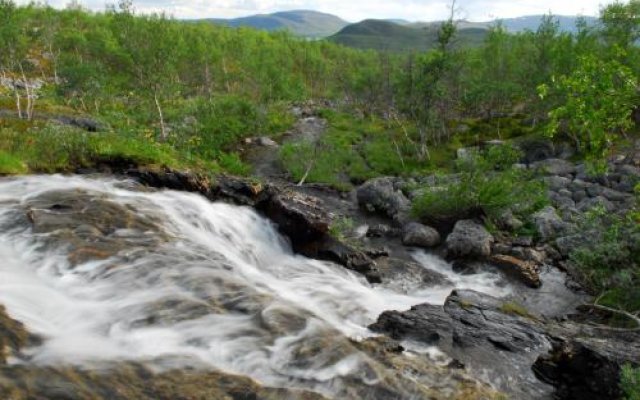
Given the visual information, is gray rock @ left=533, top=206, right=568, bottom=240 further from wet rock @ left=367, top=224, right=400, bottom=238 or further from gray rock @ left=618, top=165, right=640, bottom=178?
gray rock @ left=618, top=165, right=640, bottom=178

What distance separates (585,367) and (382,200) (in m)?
20.8

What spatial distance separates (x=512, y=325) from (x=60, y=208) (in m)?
14.2

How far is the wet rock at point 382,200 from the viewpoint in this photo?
30.9 m

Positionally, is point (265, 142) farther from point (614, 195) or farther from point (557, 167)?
point (614, 195)

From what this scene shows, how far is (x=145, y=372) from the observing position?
901 centimetres

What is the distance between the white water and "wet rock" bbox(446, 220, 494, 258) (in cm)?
495

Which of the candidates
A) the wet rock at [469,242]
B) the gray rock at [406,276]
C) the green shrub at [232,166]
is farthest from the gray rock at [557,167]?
the green shrub at [232,166]

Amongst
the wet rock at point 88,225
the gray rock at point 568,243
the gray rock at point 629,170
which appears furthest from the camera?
the gray rock at point 629,170

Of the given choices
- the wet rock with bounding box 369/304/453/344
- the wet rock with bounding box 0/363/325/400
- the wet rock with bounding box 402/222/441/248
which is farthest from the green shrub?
the wet rock with bounding box 0/363/325/400

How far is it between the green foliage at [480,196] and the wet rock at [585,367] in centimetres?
1530

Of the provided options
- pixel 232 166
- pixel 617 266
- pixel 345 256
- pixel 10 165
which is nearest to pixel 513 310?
pixel 617 266

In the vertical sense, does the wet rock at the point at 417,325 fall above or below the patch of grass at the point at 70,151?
below

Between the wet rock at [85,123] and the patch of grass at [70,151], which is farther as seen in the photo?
the wet rock at [85,123]

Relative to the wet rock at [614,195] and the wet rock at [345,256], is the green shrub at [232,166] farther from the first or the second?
the wet rock at [614,195]
